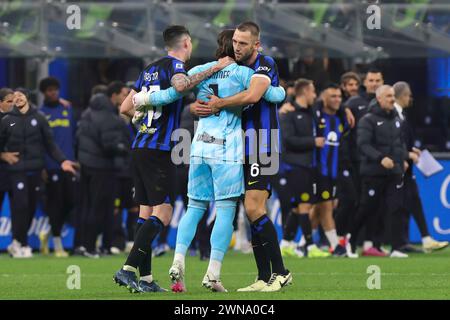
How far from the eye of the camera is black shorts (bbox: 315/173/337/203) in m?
18.9

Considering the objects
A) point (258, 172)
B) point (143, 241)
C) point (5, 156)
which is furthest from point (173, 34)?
point (5, 156)

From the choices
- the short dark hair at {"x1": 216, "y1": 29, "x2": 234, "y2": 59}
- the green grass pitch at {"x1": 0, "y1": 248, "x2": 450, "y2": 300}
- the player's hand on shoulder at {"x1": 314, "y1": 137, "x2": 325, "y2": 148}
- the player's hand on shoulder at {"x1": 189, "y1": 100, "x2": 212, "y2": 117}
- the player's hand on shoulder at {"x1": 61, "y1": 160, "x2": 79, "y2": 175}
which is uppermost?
the short dark hair at {"x1": 216, "y1": 29, "x2": 234, "y2": 59}

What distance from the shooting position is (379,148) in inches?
730

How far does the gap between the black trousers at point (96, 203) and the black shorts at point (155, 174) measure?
7262 mm

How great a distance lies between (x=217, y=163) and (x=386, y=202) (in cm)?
730

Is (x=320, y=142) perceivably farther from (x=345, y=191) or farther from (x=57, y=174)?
(x=57, y=174)

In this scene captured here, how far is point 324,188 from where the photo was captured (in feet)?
62.0

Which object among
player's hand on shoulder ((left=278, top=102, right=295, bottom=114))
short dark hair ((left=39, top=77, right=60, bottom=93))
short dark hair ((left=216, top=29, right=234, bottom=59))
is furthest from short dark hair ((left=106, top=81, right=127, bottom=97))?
short dark hair ((left=216, top=29, right=234, bottom=59))

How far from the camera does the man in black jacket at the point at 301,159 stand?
61.7 ft

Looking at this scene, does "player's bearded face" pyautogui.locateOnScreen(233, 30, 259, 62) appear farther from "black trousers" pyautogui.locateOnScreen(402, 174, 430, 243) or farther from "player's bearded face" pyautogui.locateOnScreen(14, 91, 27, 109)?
"black trousers" pyautogui.locateOnScreen(402, 174, 430, 243)

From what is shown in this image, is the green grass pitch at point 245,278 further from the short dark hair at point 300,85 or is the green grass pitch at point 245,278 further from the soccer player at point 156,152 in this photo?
the short dark hair at point 300,85

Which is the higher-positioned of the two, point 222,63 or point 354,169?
point 222,63

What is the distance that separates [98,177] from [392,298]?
351 inches

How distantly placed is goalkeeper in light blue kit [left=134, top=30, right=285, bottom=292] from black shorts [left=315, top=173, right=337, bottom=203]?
711cm
